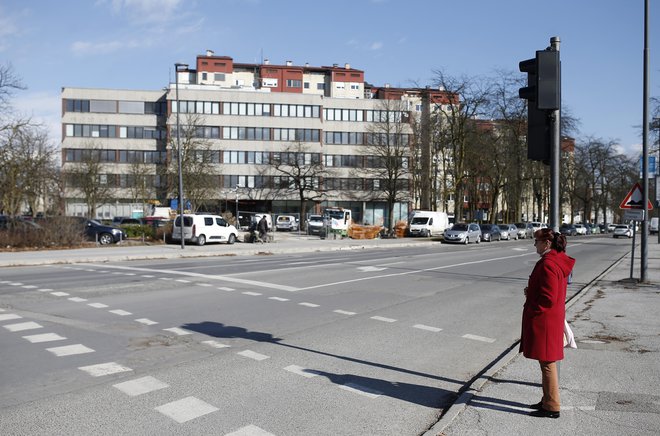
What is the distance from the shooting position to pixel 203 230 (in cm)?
3259

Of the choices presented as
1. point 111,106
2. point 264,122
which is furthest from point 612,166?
point 111,106

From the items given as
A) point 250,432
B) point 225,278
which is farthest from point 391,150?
point 250,432

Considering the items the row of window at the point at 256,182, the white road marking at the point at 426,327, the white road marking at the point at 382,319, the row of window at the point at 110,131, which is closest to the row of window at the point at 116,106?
the row of window at the point at 110,131

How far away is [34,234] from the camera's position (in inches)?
1061

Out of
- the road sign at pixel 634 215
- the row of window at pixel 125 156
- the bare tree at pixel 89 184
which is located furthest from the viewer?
the row of window at pixel 125 156

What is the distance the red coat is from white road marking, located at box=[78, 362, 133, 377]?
4.28 m

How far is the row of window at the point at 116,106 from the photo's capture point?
73.6m

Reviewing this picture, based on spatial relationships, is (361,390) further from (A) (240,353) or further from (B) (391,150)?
(B) (391,150)

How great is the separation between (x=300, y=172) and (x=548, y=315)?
59.7m

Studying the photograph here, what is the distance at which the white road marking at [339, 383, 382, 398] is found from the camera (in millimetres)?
5725

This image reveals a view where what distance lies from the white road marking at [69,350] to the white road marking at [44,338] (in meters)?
0.52

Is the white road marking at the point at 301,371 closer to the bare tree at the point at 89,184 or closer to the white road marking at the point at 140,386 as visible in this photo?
the white road marking at the point at 140,386

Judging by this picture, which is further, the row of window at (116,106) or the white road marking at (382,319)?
the row of window at (116,106)

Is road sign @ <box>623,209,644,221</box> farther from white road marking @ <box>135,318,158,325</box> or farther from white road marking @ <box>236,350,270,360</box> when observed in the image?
white road marking @ <box>135,318,158,325</box>
